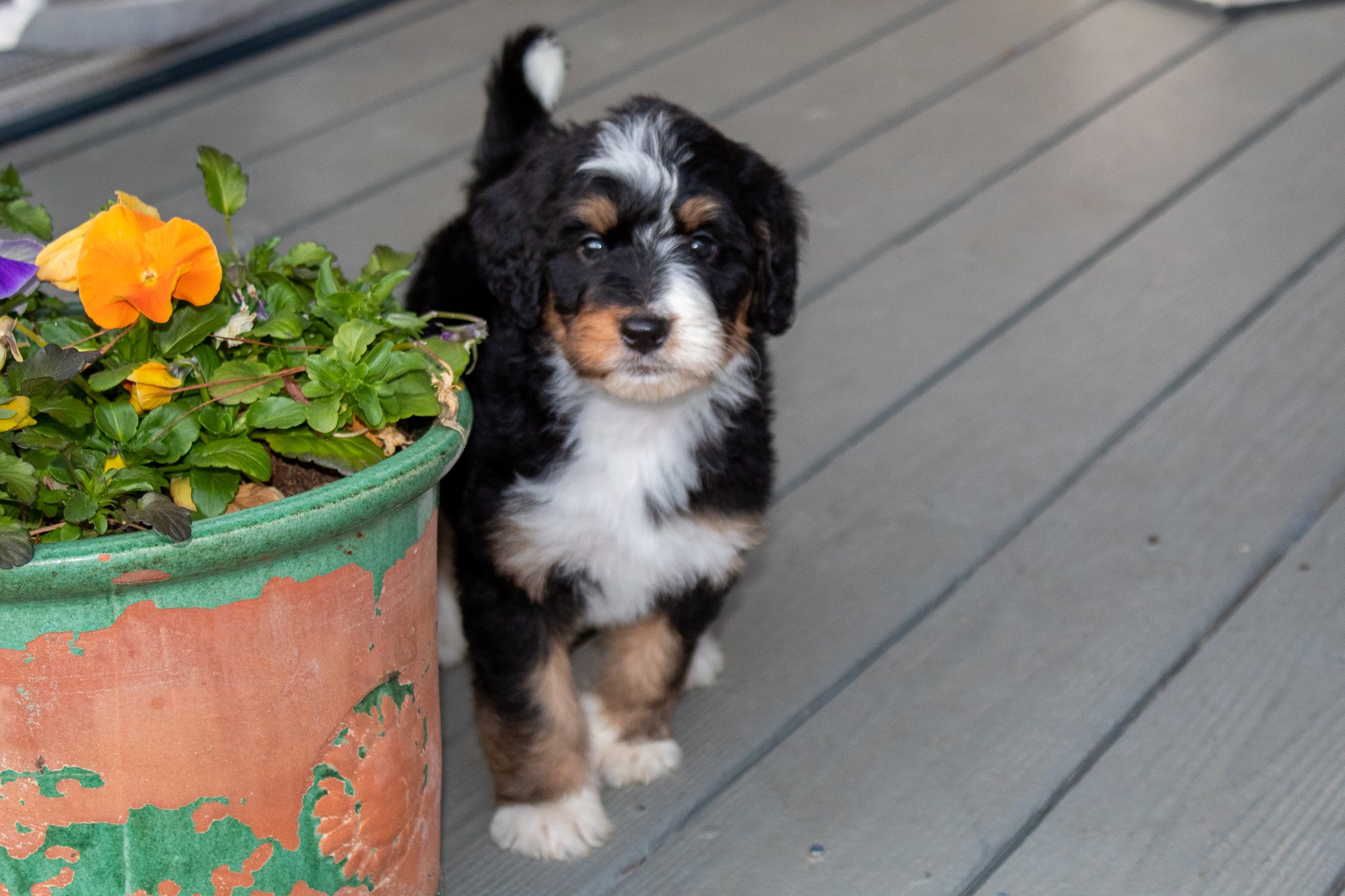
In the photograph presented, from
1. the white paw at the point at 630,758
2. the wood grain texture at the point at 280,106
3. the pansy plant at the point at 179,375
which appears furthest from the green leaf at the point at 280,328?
the wood grain texture at the point at 280,106

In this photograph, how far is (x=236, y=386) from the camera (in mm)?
1668

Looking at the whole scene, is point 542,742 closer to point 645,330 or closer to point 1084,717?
point 645,330

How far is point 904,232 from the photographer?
12.8 ft

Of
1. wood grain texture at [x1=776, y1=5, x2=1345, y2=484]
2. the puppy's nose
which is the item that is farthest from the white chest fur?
wood grain texture at [x1=776, y1=5, x2=1345, y2=484]

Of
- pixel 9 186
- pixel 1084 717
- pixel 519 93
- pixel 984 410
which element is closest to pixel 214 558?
pixel 9 186

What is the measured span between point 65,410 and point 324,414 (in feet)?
0.87

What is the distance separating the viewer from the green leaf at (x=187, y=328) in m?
1.66

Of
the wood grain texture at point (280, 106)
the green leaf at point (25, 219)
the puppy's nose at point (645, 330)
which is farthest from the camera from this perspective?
the wood grain texture at point (280, 106)

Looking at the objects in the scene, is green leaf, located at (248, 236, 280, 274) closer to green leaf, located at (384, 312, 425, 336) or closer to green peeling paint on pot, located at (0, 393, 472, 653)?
green leaf, located at (384, 312, 425, 336)

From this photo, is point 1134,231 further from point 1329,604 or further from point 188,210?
point 188,210

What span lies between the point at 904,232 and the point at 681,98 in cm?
91

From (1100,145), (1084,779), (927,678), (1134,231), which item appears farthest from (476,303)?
(1100,145)

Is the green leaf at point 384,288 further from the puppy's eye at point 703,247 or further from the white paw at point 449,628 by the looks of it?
the white paw at point 449,628

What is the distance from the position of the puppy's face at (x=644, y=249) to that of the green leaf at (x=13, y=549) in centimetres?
86
